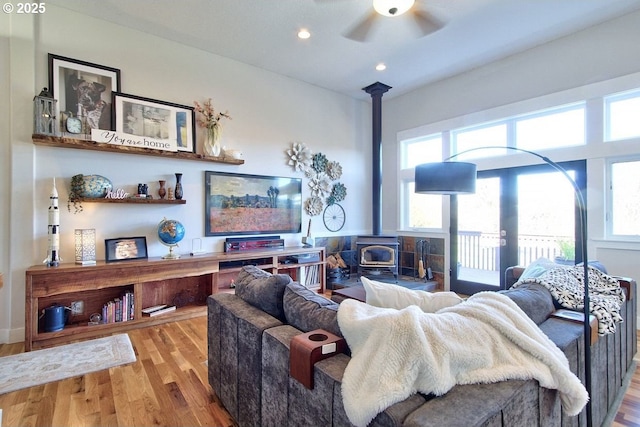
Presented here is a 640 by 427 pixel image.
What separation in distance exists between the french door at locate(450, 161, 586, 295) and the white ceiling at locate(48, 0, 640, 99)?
1.67m

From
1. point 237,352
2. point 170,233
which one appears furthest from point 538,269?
point 170,233

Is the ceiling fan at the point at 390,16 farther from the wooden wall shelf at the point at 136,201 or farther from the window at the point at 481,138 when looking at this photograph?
the wooden wall shelf at the point at 136,201

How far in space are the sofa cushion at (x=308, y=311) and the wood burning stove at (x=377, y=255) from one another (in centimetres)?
333

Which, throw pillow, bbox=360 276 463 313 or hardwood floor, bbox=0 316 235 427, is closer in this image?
throw pillow, bbox=360 276 463 313

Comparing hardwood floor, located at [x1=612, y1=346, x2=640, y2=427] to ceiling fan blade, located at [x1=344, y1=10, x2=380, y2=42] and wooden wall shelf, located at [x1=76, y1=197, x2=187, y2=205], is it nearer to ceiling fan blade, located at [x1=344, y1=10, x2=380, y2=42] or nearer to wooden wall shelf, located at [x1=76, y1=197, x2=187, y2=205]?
ceiling fan blade, located at [x1=344, y1=10, x2=380, y2=42]

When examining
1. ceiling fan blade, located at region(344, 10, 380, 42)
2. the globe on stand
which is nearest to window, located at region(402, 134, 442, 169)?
ceiling fan blade, located at region(344, 10, 380, 42)

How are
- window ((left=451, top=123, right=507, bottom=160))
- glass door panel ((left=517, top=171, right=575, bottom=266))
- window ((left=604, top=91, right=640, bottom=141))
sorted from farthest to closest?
window ((left=451, top=123, right=507, bottom=160)), glass door panel ((left=517, top=171, right=575, bottom=266)), window ((left=604, top=91, right=640, bottom=141))

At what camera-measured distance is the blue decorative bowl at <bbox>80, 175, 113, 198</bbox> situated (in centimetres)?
315

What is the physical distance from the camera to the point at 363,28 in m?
3.43

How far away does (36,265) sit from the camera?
2.99 meters

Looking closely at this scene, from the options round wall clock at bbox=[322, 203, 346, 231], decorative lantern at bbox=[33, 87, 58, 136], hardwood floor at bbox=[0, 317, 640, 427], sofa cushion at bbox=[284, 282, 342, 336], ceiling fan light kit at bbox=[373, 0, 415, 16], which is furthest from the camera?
round wall clock at bbox=[322, 203, 346, 231]

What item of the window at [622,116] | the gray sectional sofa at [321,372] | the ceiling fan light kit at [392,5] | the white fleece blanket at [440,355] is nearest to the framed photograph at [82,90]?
the gray sectional sofa at [321,372]

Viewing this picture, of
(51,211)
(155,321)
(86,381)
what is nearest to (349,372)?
(86,381)

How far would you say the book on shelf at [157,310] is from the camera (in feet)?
11.1
